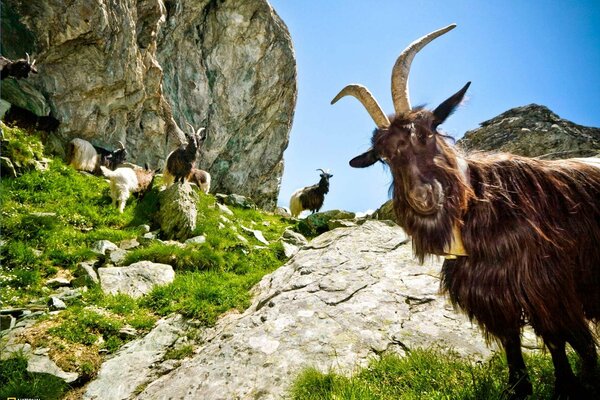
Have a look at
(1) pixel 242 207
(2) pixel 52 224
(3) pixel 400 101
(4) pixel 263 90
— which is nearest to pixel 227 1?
(4) pixel 263 90

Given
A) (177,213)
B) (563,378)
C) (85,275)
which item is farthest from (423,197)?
(177,213)

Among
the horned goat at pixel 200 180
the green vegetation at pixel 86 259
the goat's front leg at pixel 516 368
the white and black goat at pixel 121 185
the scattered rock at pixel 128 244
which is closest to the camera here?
the goat's front leg at pixel 516 368

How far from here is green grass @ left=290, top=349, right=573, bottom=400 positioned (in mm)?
2613

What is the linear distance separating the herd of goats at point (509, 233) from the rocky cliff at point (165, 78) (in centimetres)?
1680

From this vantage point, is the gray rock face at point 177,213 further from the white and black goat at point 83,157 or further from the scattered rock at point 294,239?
the white and black goat at point 83,157

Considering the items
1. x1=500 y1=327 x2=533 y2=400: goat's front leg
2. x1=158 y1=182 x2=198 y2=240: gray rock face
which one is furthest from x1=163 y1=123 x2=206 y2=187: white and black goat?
x1=500 y1=327 x2=533 y2=400: goat's front leg

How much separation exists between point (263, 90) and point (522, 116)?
32.5 metres

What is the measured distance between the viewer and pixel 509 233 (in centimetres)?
259

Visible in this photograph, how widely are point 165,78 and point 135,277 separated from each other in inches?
1132

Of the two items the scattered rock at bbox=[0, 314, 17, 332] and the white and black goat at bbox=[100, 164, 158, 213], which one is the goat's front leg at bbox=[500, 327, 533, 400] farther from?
the white and black goat at bbox=[100, 164, 158, 213]

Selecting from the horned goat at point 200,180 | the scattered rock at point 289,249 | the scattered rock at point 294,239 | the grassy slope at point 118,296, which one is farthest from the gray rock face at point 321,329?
the horned goat at point 200,180

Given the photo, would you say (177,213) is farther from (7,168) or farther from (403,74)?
(403,74)

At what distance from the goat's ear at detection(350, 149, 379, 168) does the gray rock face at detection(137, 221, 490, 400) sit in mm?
2066

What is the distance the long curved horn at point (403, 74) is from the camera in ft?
10.4
